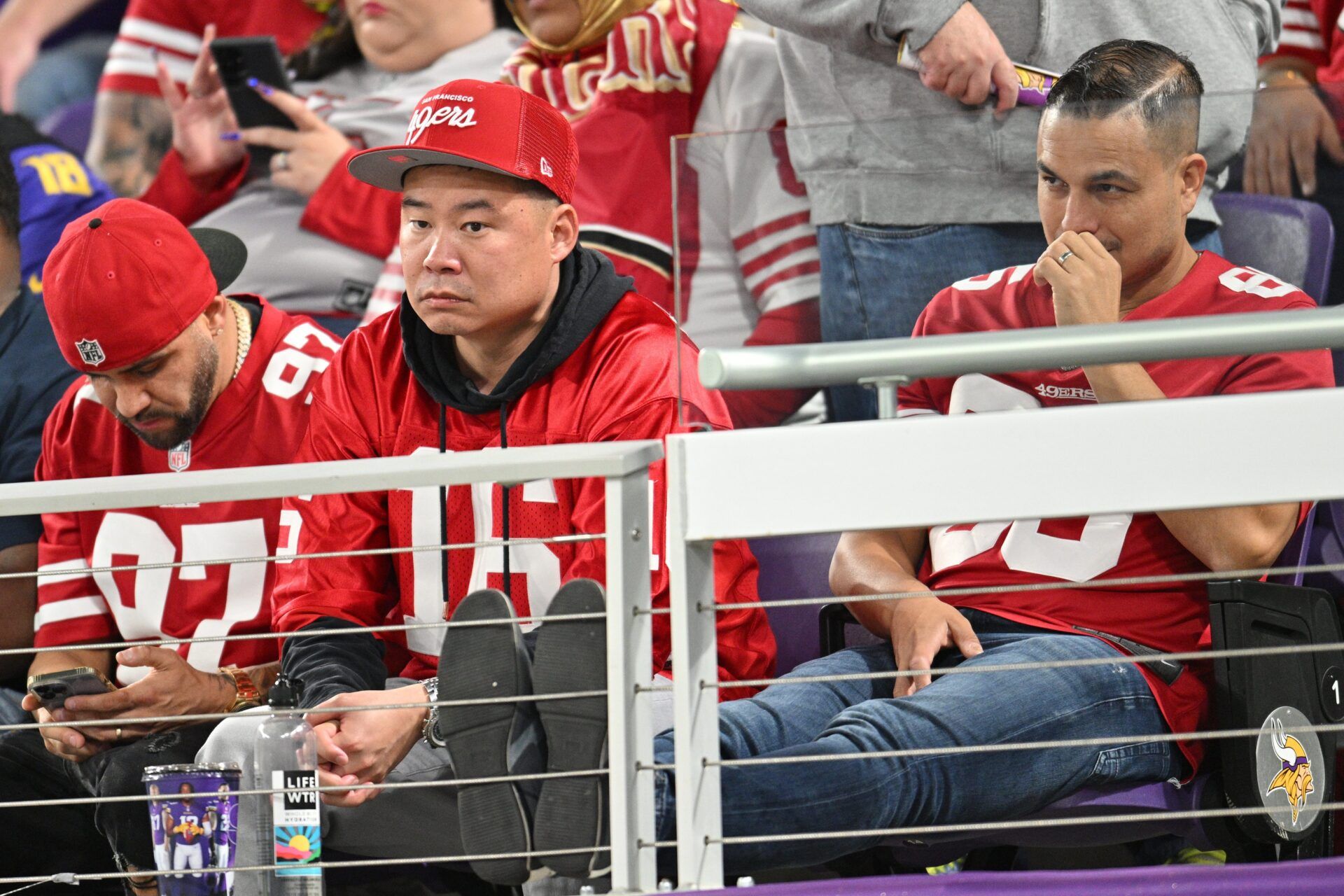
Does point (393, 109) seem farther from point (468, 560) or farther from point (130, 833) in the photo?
point (130, 833)

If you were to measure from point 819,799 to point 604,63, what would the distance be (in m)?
1.54

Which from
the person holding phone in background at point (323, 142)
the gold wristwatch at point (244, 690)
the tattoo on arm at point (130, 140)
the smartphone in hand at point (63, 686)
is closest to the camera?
the smartphone in hand at point (63, 686)

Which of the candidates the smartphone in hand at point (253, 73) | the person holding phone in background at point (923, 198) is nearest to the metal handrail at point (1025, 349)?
the person holding phone in background at point (923, 198)

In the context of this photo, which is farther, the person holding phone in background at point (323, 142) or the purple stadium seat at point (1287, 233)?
the person holding phone in background at point (323, 142)

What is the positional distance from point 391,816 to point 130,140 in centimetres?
233

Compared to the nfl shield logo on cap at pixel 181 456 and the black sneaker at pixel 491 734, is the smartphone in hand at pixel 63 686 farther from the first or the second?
the black sneaker at pixel 491 734

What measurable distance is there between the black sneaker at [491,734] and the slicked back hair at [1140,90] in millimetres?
819

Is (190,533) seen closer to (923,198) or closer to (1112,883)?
(923,198)

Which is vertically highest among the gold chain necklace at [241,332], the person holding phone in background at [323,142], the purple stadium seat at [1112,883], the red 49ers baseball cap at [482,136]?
the person holding phone in background at [323,142]

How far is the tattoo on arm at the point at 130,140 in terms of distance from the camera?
11.8 feet

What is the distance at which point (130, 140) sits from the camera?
365 centimetres

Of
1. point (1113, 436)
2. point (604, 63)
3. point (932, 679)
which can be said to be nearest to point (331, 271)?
point (604, 63)

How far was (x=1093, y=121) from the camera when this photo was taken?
1.68m

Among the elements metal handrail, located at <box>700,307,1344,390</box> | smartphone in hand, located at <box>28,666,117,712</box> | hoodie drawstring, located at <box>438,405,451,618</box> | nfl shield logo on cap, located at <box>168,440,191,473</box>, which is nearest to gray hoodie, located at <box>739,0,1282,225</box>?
metal handrail, located at <box>700,307,1344,390</box>
